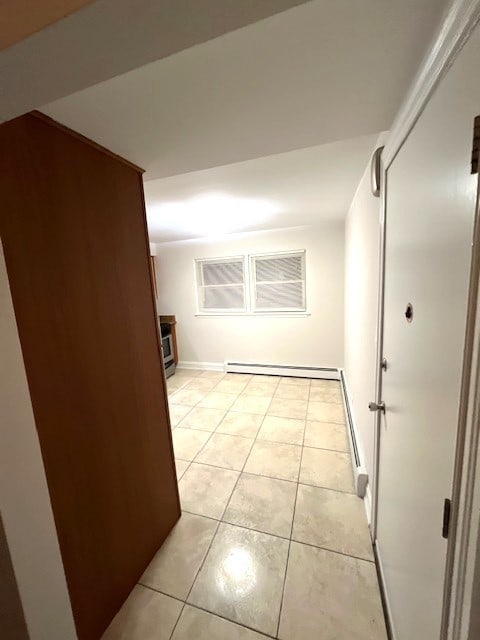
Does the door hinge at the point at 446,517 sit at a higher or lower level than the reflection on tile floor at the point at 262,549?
higher

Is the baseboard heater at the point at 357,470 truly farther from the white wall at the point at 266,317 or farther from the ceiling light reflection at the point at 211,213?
the ceiling light reflection at the point at 211,213

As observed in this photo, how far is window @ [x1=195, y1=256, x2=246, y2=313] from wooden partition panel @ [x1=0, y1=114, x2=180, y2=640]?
2727mm

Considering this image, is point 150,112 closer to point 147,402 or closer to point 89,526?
point 147,402

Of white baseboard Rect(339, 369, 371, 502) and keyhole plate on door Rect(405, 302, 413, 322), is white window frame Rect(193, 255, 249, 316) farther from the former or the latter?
keyhole plate on door Rect(405, 302, 413, 322)

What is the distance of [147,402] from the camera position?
1387 mm

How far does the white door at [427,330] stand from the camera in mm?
531

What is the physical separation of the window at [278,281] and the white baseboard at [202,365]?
120 cm

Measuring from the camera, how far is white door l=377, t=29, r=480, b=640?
53 centimetres

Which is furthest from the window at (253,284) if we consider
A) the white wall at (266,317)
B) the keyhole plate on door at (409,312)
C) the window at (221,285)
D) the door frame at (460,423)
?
the door frame at (460,423)

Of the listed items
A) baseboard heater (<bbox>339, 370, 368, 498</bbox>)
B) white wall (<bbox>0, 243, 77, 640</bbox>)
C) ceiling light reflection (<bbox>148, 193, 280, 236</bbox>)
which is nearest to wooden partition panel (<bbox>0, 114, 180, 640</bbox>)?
white wall (<bbox>0, 243, 77, 640</bbox>)

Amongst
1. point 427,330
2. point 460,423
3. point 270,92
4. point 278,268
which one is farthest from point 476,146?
point 278,268

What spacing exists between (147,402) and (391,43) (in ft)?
5.43

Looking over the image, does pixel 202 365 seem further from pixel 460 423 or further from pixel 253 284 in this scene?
pixel 460 423

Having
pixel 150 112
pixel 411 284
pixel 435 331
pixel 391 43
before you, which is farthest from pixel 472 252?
pixel 150 112
